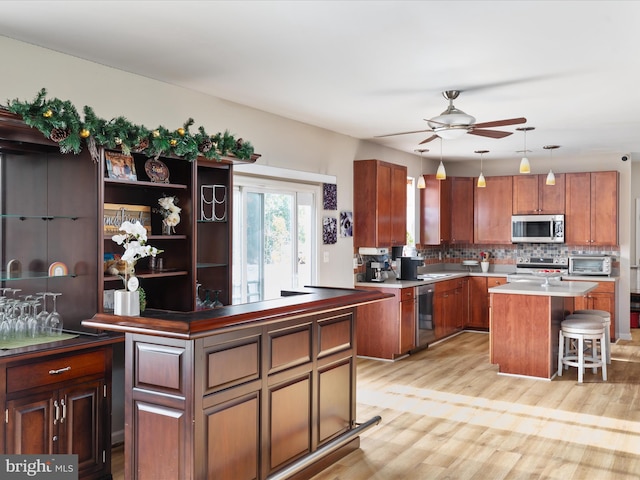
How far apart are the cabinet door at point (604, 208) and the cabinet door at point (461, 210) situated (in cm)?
173

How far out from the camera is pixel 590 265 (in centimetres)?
794

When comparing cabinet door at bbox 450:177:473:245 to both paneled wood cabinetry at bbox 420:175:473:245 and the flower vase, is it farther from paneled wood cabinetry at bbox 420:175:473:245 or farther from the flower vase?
the flower vase

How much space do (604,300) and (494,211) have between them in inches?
78.4

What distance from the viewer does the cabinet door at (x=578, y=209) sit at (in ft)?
26.1

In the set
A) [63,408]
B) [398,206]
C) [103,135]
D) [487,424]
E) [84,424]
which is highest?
[103,135]

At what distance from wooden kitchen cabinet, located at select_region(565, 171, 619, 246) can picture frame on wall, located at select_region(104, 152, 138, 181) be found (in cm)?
645

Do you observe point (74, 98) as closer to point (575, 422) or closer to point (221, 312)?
point (221, 312)

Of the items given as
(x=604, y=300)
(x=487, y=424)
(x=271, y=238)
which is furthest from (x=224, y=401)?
(x=604, y=300)

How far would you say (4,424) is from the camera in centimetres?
279

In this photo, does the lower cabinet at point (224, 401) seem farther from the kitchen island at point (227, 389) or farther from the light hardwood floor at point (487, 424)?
the light hardwood floor at point (487, 424)

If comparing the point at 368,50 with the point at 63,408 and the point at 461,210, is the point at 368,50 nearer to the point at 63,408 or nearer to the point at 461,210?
the point at 63,408

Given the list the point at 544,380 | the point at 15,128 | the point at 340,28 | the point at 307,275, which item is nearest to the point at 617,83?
the point at 340,28

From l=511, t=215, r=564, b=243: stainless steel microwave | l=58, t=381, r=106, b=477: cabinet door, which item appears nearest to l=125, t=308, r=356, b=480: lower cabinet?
l=58, t=381, r=106, b=477: cabinet door

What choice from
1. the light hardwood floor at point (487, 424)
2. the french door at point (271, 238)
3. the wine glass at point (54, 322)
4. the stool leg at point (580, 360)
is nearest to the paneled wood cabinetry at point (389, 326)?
the light hardwood floor at point (487, 424)
